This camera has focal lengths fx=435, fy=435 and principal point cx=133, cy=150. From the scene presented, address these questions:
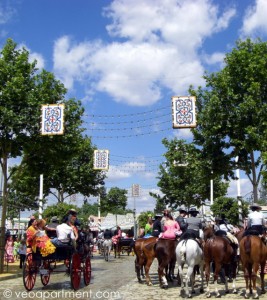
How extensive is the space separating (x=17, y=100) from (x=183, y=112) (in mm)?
7314

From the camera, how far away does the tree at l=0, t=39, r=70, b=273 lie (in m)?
18.7

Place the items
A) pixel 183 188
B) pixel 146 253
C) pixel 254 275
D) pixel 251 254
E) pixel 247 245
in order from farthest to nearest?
1. pixel 183 188
2. pixel 146 253
3. pixel 247 245
4. pixel 251 254
5. pixel 254 275

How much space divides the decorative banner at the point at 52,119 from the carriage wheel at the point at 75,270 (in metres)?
7.18

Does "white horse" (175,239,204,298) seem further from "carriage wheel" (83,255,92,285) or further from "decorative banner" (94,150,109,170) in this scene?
"decorative banner" (94,150,109,170)

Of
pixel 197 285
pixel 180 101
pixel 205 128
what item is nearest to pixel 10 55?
pixel 180 101

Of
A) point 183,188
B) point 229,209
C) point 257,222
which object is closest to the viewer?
point 257,222

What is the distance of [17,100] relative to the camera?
748 inches

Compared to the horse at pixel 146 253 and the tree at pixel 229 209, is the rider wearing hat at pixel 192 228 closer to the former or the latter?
the horse at pixel 146 253

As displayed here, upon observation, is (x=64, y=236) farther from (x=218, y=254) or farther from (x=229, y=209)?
(x=229, y=209)

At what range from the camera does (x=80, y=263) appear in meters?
13.4

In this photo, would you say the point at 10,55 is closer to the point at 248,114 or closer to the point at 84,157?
the point at 248,114

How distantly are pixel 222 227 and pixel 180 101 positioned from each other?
702 cm

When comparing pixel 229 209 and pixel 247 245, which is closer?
pixel 247 245

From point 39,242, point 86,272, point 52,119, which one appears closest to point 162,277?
point 86,272
